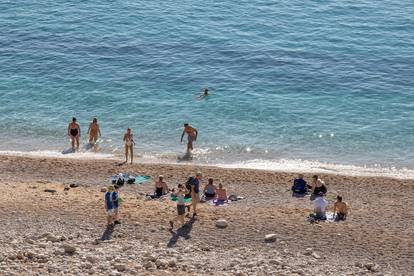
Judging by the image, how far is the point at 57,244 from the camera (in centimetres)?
2472

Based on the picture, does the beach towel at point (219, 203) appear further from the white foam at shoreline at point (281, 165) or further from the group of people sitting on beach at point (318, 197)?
the white foam at shoreline at point (281, 165)

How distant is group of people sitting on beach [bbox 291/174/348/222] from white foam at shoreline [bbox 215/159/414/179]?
2.93m

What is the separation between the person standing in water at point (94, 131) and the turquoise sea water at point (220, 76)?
1.77ft

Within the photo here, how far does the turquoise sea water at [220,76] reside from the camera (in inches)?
1516

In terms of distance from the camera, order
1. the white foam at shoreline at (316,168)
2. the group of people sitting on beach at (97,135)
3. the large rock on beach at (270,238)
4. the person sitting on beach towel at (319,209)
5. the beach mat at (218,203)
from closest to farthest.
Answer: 1. the large rock on beach at (270,238)
2. the person sitting on beach towel at (319,209)
3. the beach mat at (218,203)
4. the white foam at shoreline at (316,168)
5. the group of people sitting on beach at (97,135)

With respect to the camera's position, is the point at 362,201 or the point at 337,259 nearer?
the point at 337,259

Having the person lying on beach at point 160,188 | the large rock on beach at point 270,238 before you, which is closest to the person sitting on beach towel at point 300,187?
the person lying on beach at point 160,188

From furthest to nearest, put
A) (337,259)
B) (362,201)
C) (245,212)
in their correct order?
1. (362,201)
2. (245,212)
3. (337,259)

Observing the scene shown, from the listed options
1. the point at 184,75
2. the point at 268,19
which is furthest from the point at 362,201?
the point at 268,19

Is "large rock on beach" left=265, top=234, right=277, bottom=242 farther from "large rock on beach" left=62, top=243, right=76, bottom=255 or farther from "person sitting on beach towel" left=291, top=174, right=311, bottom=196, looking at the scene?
"large rock on beach" left=62, top=243, right=76, bottom=255

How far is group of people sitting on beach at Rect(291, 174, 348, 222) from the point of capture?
89.7 ft

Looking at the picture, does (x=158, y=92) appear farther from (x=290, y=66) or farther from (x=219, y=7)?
(x=219, y=7)

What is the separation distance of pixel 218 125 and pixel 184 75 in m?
7.99

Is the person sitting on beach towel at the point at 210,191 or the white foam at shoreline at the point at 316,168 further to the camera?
the white foam at shoreline at the point at 316,168
